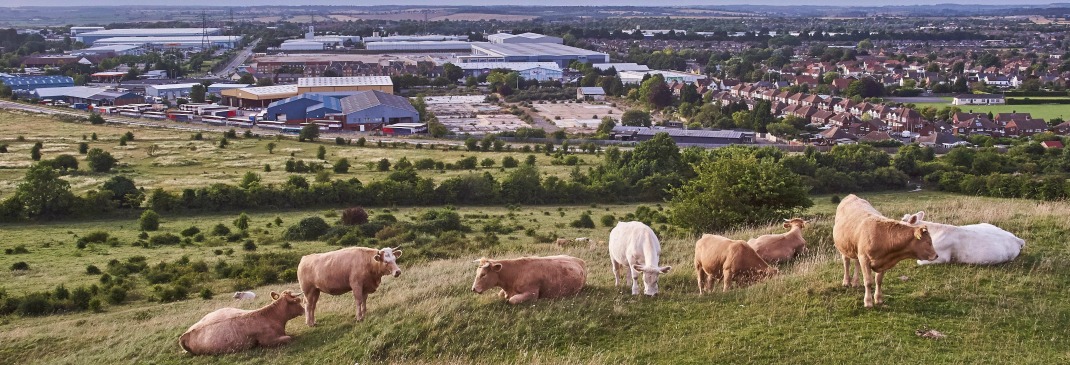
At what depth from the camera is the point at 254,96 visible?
2199 inches

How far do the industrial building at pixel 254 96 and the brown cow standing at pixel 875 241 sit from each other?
2019 inches

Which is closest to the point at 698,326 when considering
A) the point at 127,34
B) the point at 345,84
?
the point at 345,84

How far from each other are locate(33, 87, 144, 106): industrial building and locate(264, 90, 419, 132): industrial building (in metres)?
11.7

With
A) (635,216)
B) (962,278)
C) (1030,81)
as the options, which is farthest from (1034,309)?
(1030,81)

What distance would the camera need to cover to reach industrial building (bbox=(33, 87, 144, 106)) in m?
56.5

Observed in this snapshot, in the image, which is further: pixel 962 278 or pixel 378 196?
pixel 378 196

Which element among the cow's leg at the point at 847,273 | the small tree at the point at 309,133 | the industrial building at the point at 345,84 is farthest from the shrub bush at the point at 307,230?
the industrial building at the point at 345,84

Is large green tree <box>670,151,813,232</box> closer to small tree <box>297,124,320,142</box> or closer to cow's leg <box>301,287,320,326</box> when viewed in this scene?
cow's leg <box>301,287,320,326</box>

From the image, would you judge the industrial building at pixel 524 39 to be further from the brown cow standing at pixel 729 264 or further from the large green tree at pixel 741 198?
the brown cow standing at pixel 729 264

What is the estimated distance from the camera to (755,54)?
8819 cm

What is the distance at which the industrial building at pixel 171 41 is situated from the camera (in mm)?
103188

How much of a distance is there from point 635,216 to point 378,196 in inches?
299

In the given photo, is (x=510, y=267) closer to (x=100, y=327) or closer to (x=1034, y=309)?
(x=1034, y=309)

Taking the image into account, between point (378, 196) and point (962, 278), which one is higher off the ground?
point (962, 278)
